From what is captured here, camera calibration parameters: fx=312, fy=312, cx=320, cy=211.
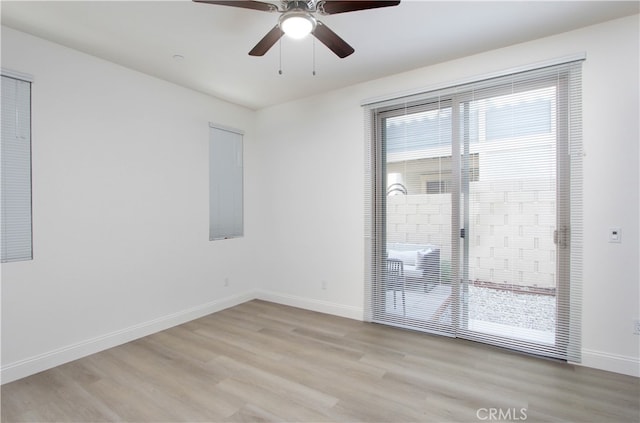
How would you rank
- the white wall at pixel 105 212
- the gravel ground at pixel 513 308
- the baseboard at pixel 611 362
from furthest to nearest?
the gravel ground at pixel 513 308 → the white wall at pixel 105 212 → the baseboard at pixel 611 362

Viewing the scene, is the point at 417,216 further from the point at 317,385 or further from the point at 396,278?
the point at 317,385

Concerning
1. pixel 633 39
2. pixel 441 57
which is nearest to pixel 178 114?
pixel 441 57

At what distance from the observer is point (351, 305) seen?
3799mm

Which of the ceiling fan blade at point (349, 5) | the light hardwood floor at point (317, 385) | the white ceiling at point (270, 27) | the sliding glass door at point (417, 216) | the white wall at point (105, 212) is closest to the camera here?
the ceiling fan blade at point (349, 5)

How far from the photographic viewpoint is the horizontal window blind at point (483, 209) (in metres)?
2.69

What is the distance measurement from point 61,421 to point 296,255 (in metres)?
2.76

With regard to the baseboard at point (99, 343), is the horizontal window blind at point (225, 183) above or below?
above

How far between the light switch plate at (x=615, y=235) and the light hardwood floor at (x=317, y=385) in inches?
41.4

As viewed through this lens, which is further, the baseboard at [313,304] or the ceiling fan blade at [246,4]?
the baseboard at [313,304]

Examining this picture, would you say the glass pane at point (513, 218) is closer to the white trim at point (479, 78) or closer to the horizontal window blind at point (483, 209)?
the horizontal window blind at point (483, 209)

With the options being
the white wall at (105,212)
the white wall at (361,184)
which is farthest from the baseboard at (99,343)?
the white wall at (361,184)

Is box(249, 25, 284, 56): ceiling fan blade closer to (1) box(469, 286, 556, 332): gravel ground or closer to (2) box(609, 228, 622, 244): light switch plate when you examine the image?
(1) box(469, 286, 556, 332): gravel ground

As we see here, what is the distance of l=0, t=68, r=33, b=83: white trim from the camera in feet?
8.03

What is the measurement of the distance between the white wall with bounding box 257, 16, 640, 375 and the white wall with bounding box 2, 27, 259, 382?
37.6 inches
